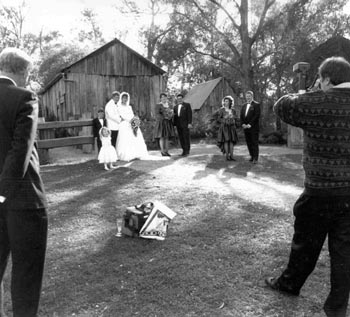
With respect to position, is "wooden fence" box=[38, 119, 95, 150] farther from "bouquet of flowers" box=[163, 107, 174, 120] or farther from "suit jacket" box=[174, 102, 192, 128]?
"suit jacket" box=[174, 102, 192, 128]

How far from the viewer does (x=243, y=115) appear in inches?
463

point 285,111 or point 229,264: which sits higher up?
point 285,111

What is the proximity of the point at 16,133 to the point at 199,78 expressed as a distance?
45973 mm

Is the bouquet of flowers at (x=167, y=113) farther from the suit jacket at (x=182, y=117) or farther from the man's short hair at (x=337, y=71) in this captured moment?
the man's short hair at (x=337, y=71)

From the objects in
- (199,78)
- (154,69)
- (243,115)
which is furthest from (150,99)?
(199,78)

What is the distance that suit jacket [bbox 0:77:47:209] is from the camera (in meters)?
2.69

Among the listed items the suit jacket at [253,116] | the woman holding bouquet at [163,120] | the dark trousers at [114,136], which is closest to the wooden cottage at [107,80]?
the woman holding bouquet at [163,120]

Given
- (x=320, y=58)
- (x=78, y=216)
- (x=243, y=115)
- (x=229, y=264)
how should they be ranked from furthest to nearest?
(x=320, y=58) → (x=243, y=115) → (x=78, y=216) → (x=229, y=264)

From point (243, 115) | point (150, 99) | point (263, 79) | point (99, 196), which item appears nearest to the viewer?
point (99, 196)

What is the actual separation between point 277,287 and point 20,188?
259cm

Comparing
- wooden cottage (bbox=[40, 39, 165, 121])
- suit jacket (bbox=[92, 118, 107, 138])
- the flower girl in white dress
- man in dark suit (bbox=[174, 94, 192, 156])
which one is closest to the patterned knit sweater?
the flower girl in white dress

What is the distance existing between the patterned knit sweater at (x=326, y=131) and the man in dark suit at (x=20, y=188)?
201 cm

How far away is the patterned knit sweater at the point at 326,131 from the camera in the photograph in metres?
3.12

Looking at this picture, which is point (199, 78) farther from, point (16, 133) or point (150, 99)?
point (16, 133)
